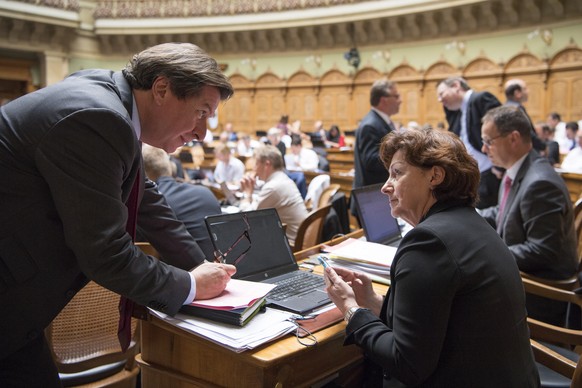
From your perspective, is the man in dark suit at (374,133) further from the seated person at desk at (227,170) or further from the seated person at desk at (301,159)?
the seated person at desk at (301,159)

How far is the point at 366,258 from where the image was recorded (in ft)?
6.56

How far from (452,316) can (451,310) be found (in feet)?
0.05

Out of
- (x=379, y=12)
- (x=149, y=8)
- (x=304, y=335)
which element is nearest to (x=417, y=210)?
(x=304, y=335)

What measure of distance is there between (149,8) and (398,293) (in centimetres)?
1506

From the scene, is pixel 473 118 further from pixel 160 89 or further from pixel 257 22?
pixel 257 22

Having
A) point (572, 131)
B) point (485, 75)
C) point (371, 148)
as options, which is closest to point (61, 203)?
point (371, 148)

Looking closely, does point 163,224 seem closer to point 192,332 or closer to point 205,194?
point 192,332

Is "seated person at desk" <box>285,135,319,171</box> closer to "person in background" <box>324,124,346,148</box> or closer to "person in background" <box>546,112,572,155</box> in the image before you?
"person in background" <box>324,124,346,148</box>

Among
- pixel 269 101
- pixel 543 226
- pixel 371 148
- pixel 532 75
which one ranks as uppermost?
pixel 532 75

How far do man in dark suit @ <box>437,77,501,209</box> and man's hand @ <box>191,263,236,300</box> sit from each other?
10.00ft

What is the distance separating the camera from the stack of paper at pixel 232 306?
134 centimetres

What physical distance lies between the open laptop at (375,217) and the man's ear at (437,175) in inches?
41.0

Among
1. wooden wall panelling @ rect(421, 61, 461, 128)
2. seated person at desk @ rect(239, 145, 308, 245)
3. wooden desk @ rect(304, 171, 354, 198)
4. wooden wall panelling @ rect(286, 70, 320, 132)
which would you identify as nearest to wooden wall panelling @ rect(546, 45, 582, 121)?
wooden wall panelling @ rect(421, 61, 461, 128)

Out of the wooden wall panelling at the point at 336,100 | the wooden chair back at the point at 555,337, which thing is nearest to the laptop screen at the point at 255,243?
the wooden chair back at the point at 555,337
